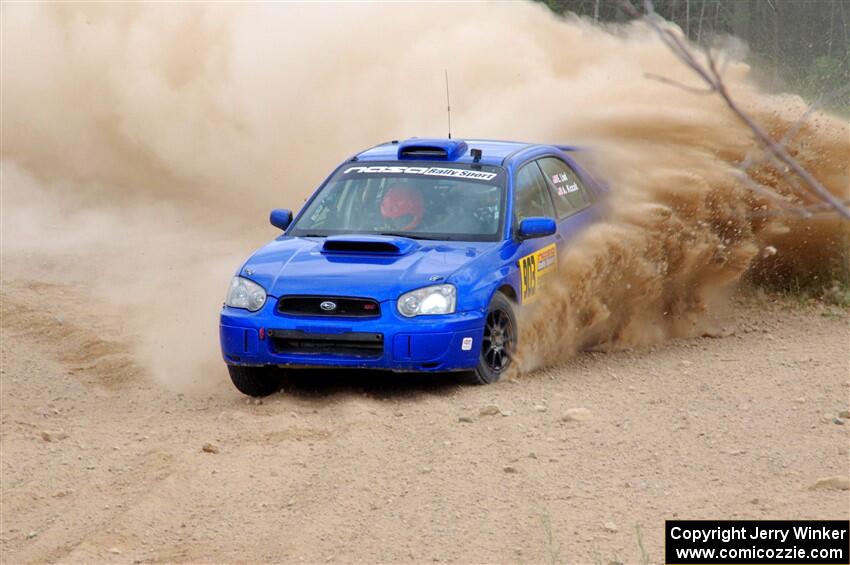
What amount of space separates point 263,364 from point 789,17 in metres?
19.1

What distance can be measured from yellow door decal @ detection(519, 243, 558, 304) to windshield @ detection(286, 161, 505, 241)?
0.29 metres

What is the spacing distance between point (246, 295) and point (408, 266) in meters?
1.01

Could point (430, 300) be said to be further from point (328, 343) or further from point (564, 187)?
point (564, 187)

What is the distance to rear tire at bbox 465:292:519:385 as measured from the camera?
7961mm

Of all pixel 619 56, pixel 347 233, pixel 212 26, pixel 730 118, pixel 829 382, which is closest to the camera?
pixel 829 382

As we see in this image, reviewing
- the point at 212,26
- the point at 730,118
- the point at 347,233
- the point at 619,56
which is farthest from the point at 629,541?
the point at 212,26

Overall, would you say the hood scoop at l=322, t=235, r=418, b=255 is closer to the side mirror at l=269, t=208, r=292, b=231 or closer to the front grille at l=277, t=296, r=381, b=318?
the front grille at l=277, t=296, r=381, b=318

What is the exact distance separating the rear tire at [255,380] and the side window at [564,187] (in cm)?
229

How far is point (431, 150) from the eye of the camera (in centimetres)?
905

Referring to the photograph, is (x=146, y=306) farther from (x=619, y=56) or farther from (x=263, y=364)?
(x=619, y=56)

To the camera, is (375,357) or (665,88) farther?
(665,88)

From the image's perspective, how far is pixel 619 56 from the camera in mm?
15219

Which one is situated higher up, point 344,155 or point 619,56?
point 619,56

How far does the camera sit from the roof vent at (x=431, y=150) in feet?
29.5
